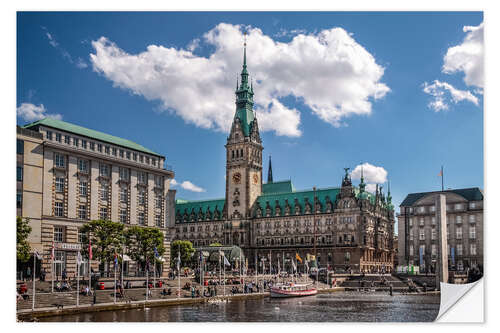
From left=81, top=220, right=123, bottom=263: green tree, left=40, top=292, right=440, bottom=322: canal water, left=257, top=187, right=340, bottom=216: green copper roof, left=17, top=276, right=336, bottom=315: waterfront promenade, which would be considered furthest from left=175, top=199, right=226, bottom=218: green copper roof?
left=40, top=292, right=440, bottom=322: canal water

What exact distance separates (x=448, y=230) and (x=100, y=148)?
189ft

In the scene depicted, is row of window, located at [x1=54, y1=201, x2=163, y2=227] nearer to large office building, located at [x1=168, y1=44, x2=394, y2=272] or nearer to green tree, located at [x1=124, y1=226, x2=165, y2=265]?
green tree, located at [x1=124, y1=226, x2=165, y2=265]

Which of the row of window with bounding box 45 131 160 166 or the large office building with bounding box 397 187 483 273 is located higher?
the row of window with bounding box 45 131 160 166

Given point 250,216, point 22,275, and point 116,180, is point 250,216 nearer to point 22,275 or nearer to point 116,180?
point 116,180

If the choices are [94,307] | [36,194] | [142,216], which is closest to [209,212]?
[142,216]

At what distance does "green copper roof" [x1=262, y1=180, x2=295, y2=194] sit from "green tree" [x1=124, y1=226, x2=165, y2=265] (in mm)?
82564

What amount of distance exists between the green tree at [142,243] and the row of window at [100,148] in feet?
28.5

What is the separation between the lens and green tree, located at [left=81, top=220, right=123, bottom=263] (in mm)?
61281

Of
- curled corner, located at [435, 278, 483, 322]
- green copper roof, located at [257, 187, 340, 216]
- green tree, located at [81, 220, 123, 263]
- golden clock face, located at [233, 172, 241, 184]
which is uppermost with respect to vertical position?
golden clock face, located at [233, 172, 241, 184]

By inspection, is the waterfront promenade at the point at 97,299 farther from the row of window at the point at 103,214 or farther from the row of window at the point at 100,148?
the row of window at the point at 100,148

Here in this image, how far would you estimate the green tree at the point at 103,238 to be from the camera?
Result: 61281mm

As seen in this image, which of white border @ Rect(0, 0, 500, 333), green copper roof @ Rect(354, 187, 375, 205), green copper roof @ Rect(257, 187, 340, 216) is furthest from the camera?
green copper roof @ Rect(257, 187, 340, 216)

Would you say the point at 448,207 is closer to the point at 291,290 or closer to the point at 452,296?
the point at 291,290

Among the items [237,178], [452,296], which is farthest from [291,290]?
[237,178]
